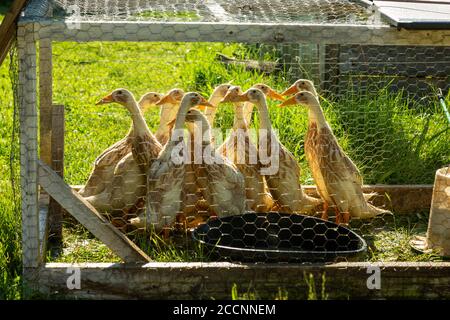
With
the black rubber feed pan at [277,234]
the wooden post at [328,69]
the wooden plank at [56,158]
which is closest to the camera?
the black rubber feed pan at [277,234]

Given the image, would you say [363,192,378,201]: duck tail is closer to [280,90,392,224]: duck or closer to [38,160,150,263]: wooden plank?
[280,90,392,224]: duck

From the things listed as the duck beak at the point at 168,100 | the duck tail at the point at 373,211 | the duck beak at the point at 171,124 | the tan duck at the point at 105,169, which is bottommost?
the duck tail at the point at 373,211

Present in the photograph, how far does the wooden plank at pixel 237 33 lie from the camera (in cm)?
344

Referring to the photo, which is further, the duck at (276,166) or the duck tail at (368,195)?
the duck tail at (368,195)

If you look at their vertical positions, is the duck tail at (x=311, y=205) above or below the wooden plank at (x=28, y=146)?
below

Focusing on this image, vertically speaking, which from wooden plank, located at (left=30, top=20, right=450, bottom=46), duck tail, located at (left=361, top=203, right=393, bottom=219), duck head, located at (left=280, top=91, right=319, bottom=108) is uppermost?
wooden plank, located at (left=30, top=20, right=450, bottom=46)

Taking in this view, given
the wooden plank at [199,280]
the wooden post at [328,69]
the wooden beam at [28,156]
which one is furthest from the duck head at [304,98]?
the wooden post at [328,69]

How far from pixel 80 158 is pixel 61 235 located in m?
1.10

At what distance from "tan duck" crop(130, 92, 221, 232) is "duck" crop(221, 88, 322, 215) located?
1.38 ft

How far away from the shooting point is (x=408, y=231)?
181 inches

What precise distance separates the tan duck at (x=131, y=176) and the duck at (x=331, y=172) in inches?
29.7

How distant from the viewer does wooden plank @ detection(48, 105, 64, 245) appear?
4.36 meters

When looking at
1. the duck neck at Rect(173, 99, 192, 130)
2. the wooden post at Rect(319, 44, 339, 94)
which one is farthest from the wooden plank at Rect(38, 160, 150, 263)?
the wooden post at Rect(319, 44, 339, 94)

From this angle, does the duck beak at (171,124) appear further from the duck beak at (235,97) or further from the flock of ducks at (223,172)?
the duck beak at (235,97)
